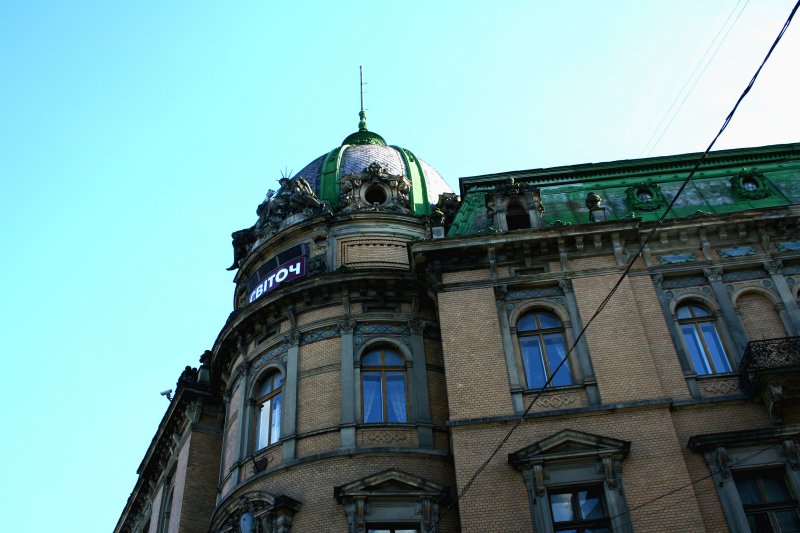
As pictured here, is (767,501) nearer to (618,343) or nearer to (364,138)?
(618,343)

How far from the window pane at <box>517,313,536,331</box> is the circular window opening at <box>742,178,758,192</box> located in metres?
8.32

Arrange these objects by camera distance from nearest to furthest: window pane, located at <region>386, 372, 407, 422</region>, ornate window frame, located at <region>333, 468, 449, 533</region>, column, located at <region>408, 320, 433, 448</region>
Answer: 1. ornate window frame, located at <region>333, 468, 449, 533</region>
2. column, located at <region>408, 320, 433, 448</region>
3. window pane, located at <region>386, 372, 407, 422</region>

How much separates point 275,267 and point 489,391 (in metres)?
9.71

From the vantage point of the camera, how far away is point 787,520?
1789cm

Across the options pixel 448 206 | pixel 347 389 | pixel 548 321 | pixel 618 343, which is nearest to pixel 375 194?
pixel 448 206

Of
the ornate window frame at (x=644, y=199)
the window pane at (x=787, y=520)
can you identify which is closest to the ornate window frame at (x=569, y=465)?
the window pane at (x=787, y=520)

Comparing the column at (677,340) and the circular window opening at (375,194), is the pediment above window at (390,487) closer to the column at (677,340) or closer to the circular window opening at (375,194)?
the column at (677,340)

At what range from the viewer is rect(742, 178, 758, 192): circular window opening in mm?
25072

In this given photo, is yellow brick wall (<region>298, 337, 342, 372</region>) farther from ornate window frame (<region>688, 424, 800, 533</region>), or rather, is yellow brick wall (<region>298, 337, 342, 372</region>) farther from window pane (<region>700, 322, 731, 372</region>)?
window pane (<region>700, 322, 731, 372</region>)

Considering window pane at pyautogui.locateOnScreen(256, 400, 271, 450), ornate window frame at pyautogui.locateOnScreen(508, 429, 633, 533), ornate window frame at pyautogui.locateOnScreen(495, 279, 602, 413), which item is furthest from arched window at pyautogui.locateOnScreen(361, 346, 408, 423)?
ornate window frame at pyautogui.locateOnScreen(508, 429, 633, 533)

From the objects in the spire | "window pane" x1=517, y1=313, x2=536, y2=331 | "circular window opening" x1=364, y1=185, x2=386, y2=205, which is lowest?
"window pane" x1=517, y1=313, x2=536, y2=331

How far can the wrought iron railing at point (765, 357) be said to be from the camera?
64.6 ft

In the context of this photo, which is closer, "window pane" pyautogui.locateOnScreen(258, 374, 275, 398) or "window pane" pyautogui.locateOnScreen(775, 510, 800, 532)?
"window pane" pyautogui.locateOnScreen(775, 510, 800, 532)

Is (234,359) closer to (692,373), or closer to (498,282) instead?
(498,282)
